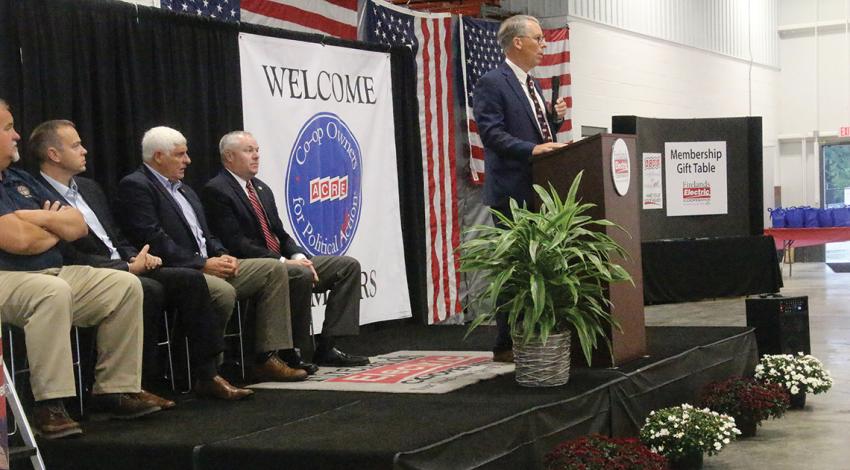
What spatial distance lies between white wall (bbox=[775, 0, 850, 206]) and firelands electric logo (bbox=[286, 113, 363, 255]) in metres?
12.6

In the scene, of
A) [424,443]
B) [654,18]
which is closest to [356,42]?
[424,443]

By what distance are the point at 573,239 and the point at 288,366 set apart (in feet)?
4.26

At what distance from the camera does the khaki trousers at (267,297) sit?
4301mm

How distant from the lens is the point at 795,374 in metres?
5.01

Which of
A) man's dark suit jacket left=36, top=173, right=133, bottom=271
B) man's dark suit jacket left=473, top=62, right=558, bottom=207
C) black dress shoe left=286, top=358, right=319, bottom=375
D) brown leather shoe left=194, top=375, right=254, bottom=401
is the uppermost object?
man's dark suit jacket left=473, top=62, right=558, bottom=207

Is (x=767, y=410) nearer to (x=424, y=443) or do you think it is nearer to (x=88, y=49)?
(x=424, y=443)

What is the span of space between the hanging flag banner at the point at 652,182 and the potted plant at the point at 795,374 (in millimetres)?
5569

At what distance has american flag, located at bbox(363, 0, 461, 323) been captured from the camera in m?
7.94

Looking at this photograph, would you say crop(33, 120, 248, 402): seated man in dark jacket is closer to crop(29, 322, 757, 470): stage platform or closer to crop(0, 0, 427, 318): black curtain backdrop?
crop(29, 322, 757, 470): stage platform

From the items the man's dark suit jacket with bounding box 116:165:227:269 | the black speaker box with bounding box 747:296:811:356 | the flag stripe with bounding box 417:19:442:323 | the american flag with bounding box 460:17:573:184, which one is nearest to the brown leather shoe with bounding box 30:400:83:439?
the man's dark suit jacket with bounding box 116:165:227:269

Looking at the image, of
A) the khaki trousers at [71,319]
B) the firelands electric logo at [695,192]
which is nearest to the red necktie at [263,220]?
the khaki trousers at [71,319]

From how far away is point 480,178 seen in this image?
8805mm

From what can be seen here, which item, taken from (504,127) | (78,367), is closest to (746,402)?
(504,127)

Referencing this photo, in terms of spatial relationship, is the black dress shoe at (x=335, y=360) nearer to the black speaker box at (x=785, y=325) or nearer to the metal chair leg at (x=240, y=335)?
the metal chair leg at (x=240, y=335)
